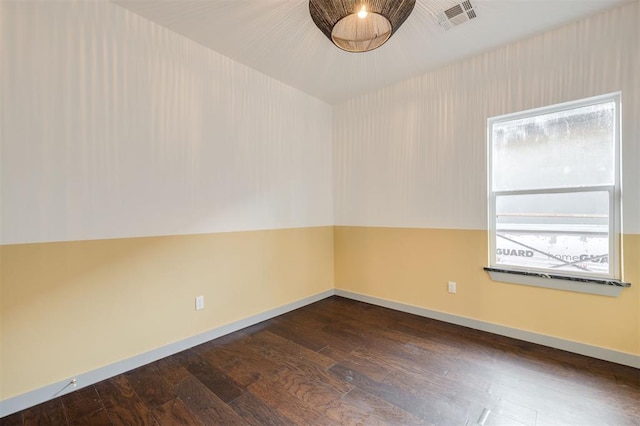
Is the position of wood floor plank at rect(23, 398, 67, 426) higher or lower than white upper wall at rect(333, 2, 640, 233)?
lower

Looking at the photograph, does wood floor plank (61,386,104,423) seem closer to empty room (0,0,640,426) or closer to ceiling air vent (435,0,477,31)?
empty room (0,0,640,426)

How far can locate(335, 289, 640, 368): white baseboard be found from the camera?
6.77 feet

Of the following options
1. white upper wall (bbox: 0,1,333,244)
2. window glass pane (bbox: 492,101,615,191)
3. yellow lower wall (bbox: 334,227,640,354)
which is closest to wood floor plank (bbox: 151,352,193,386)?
white upper wall (bbox: 0,1,333,244)

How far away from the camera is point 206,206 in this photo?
2.54m

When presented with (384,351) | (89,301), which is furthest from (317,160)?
(89,301)

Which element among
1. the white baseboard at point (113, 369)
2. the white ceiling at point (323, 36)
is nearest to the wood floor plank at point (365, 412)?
the white baseboard at point (113, 369)

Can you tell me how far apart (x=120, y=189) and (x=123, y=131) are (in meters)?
0.45

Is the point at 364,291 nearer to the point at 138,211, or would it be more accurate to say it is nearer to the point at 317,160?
the point at 317,160

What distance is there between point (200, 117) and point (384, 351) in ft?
8.96

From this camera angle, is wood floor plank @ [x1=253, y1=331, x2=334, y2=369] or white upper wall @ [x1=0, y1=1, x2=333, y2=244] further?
wood floor plank @ [x1=253, y1=331, x2=334, y2=369]

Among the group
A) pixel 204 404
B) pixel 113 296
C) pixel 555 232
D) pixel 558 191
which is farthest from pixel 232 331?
pixel 558 191

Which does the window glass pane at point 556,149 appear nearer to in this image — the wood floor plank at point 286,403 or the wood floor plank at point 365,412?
the wood floor plank at point 365,412

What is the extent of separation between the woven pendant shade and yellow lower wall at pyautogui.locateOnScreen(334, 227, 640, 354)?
2.05 metres

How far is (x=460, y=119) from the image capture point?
2801mm
